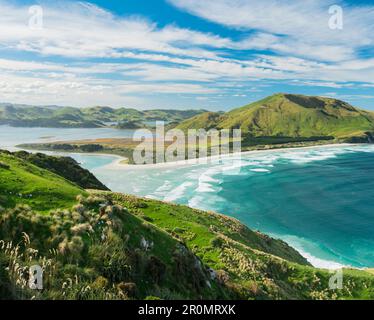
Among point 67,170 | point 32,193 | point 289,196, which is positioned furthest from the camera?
point 289,196

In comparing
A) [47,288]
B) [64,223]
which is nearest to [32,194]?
[64,223]

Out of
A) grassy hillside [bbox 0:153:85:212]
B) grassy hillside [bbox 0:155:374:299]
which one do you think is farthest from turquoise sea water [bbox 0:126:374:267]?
grassy hillside [bbox 0:153:85:212]

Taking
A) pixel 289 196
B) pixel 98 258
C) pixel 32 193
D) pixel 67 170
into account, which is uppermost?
pixel 32 193

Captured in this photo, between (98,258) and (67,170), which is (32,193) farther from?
(67,170)

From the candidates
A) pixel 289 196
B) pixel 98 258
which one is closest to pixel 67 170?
pixel 98 258

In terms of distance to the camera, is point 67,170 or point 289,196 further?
point 289,196

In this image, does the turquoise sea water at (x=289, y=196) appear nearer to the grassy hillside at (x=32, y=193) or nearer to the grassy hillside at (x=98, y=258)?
the grassy hillside at (x=98, y=258)

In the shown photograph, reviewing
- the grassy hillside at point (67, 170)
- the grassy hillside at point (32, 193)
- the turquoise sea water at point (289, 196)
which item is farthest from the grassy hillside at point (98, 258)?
the turquoise sea water at point (289, 196)
